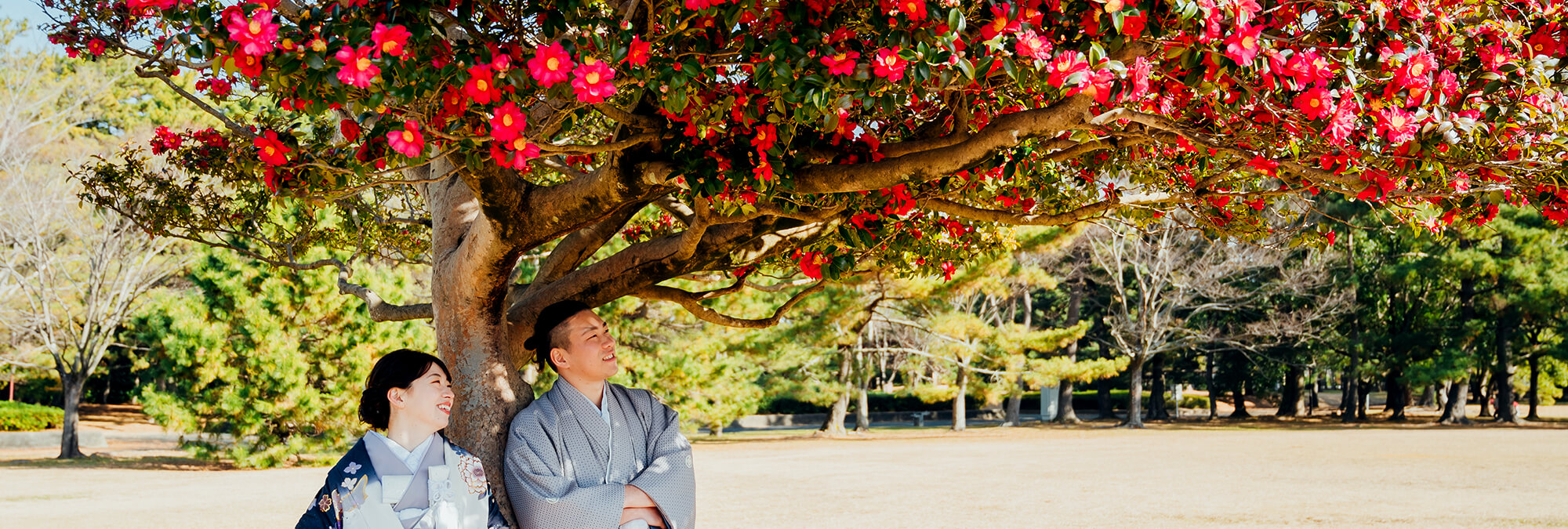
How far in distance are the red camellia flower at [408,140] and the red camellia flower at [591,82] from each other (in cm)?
41

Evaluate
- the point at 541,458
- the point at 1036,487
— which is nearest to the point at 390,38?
the point at 541,458

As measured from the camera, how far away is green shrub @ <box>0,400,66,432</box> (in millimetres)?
20875

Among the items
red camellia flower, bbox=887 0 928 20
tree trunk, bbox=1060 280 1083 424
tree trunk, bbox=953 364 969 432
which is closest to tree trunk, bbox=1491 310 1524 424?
tree trunk, bbox=1060 280 1083 424

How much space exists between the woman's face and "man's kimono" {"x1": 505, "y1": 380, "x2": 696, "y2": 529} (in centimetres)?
36

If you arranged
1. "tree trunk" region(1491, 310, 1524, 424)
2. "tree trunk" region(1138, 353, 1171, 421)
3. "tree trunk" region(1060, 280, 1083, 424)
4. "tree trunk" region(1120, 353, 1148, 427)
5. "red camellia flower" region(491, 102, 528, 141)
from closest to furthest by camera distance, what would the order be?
1. "red camellia flower" region(491, 102, 528, 141)
2. "tree trunk" region(1491, 310, 1524, 424)
3. "tree trunk" region(1120, 353, 1148, 427)
4. "tree trunk" region(1060, 280, 1083, 424)
5. "tree trunk" region(1138, 353, 1171, 421)

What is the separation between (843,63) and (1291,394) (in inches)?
1209

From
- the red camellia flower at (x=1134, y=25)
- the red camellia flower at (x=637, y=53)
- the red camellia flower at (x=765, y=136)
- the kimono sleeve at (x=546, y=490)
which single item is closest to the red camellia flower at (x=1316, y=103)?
the red camellia flower at (x=1134, y=25)

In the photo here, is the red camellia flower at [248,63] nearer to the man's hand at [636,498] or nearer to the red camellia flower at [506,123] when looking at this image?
the red camellia flower at [506,123]

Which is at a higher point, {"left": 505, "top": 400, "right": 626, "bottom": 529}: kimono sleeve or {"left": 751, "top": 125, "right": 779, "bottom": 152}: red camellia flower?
{"left": 751, "top": 125, "right": 779, "bottom": 152}: red camellia flower

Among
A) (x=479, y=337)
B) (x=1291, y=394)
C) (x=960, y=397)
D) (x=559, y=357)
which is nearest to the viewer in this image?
(x=559, y=357)

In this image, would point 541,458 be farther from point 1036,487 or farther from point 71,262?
point 71,262

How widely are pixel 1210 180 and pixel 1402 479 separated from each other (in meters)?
8.62

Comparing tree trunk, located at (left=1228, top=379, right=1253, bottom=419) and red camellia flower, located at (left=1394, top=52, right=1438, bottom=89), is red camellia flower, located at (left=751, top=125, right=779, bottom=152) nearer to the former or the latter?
red camellia flower, located at (left=1394, top=52, right=1438, bottom=89)

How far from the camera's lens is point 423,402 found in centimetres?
265
